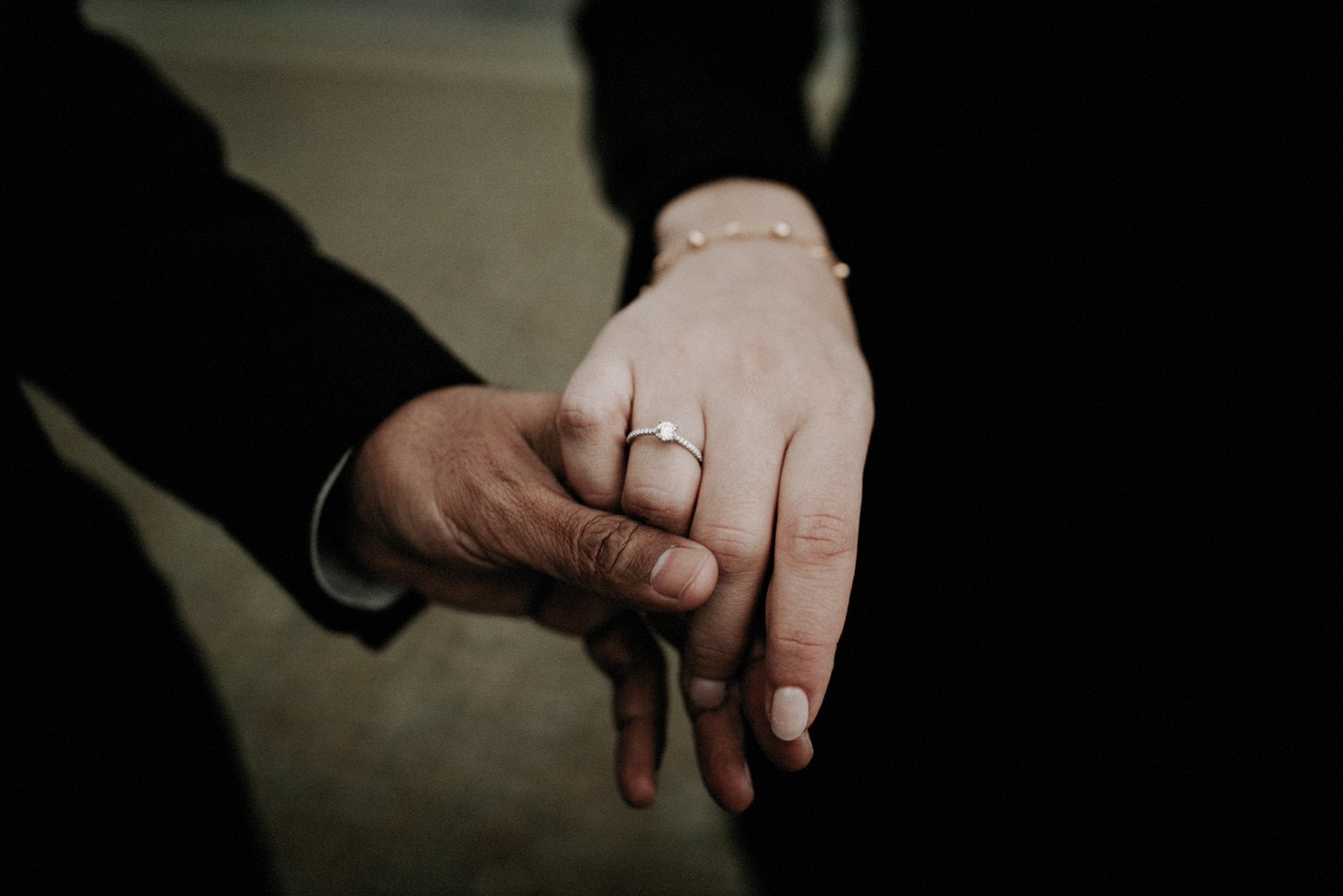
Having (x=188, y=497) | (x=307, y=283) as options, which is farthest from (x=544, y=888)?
(x=307, y=283)

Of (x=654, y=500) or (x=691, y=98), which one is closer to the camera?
(x=654, y=500)

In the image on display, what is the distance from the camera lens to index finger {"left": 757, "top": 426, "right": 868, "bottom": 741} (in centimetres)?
48

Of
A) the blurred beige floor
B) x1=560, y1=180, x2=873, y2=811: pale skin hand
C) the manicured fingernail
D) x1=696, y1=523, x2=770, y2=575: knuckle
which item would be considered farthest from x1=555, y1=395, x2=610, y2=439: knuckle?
the blurred beige floor

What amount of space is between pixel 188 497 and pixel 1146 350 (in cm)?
78

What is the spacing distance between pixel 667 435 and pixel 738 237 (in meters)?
0.27

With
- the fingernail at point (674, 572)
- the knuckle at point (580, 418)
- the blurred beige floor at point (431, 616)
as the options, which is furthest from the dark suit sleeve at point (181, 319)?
the blurred beige floor at point (431, 616)

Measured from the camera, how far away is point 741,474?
1.67ft

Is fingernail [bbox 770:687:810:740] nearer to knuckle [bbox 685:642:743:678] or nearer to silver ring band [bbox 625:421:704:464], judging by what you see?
knuckle [bbox 685:642:743:678]

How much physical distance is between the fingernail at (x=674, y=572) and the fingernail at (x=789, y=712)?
95 mm

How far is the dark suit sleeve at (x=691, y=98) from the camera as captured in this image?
2.49 ft

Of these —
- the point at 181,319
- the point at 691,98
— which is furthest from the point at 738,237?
the point at 181,319

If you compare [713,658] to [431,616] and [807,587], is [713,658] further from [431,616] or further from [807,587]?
[431,616]

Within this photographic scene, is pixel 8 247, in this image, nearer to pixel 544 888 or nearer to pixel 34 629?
pixel 34 629

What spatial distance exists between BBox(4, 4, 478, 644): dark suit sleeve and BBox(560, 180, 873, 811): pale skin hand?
7.3 inches
